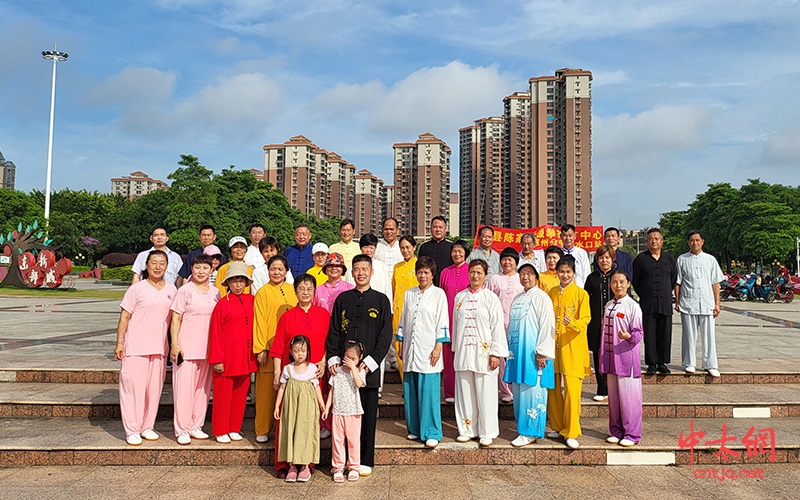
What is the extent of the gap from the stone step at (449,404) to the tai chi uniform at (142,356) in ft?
2.42

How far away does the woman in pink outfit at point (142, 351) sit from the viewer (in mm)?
4020

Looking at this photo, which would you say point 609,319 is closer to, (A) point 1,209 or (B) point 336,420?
(B) point 336,420

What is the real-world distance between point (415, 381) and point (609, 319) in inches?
68.9

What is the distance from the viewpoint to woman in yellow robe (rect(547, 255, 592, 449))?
4062mm

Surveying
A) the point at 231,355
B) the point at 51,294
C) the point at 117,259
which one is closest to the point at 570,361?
the point at 231,355

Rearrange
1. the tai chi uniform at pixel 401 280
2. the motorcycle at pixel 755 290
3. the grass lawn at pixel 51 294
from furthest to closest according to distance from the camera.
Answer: the motorcycle at pixel 755 290
the grass lawn at pixel 51 294
the tai chi uniform at pixel 401 280

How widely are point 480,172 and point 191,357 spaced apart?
66.5m

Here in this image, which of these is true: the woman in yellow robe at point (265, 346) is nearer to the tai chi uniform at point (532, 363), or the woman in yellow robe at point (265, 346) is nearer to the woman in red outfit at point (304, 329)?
the woman in red outfit at point (304, 329)

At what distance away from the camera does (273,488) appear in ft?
11.3

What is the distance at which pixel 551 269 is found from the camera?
16.8ft

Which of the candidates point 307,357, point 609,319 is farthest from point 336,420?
point 609,319

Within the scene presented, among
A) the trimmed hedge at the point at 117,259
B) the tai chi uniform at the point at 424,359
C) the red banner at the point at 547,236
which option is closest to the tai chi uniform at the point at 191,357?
the tai chi uniform at the point at 424,359

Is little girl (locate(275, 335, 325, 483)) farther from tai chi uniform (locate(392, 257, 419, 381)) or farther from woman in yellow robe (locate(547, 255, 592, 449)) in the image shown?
woman in yellow robe (locate(547, 255, 592, 449))

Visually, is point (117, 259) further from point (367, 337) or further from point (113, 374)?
point (367, 337)
